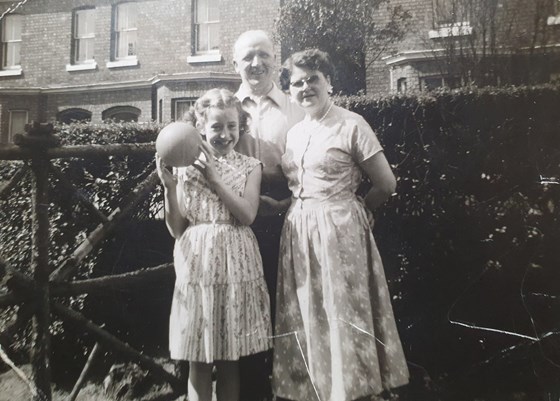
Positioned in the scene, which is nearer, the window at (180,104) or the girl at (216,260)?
the girl at (216,260)

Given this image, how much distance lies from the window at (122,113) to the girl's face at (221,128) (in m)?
1.34

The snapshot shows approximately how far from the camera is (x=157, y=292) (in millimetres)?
2555

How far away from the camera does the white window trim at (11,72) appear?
2465mm

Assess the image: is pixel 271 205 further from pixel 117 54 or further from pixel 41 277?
pixel 117 54

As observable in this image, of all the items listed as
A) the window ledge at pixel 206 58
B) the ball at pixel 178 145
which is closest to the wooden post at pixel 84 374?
the ball at pixel 178 145

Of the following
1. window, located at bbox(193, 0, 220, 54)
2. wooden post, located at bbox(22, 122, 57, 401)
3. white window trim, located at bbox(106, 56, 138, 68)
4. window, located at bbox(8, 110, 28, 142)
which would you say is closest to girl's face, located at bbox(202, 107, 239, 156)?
wooden post, located at bbox(22, 122, 57, 401)

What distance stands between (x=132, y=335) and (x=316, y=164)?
178 cm

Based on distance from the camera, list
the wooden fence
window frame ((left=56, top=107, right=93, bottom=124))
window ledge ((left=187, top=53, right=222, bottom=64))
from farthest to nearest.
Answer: window ledge ((left=187, top=53, right=222, bottom=64)) → window frame ((left=56, top=107, right=93, bottom=124)) → the wooden fence

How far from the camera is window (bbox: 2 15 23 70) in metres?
2.40

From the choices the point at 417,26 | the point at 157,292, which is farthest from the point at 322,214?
the point at 417,26

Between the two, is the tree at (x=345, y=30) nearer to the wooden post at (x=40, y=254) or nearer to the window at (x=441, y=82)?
the window at (x=441, y=82)

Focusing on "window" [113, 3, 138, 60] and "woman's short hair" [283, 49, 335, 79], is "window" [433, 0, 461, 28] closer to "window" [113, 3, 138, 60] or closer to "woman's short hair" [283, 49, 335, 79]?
"woman's short hair" [283, 49, 335, 79]

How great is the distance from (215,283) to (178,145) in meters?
0.61

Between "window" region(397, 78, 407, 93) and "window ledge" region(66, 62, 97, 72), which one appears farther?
"window" region(397, 78, 407, 93)
